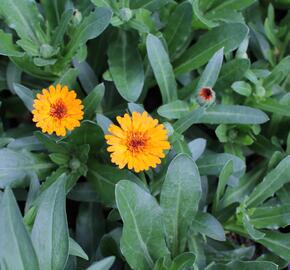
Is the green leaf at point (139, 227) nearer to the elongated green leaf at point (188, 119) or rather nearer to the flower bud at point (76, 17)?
the elongated green leaf at point (188, 119)

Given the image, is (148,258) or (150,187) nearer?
(148,258)

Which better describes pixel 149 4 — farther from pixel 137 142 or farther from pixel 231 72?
pixel 137 142

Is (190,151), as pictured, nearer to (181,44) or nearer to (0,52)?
(181,44)

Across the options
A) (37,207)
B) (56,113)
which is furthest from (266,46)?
(37,207)

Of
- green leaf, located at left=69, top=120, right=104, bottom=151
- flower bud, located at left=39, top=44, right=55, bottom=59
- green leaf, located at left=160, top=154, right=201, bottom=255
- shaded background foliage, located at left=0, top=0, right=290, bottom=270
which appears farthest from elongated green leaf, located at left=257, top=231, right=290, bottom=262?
flower bud, located at left=39, top=44, right=55, bottom=59

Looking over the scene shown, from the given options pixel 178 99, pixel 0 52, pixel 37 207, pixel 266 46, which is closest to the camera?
pixel 37 207

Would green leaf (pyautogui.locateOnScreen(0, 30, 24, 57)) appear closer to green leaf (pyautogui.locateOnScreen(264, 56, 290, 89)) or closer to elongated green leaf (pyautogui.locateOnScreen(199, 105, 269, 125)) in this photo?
elongated green leaf (pyautogui.locateOnScreen(199, 105, 269, 125))

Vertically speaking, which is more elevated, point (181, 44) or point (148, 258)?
point (181, 44)
